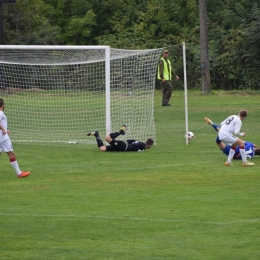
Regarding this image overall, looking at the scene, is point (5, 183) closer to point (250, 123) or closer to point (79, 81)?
point (79, 81)

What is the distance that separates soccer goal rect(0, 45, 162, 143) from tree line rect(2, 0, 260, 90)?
16240 millimetres

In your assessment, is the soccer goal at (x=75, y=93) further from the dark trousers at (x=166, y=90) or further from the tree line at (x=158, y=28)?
the tree line at (x=158, y=28)

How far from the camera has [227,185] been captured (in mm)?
15242

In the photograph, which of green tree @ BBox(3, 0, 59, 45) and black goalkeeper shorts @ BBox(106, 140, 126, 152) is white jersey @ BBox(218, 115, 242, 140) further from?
green tree @ BBox(3, 0, 59, 45)

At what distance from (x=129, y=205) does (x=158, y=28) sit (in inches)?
1507

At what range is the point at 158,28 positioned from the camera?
50.9 meters

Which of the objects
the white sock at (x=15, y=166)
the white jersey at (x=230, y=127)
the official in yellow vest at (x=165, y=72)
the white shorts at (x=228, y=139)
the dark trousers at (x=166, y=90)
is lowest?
the white sock at (x=15, y=166)

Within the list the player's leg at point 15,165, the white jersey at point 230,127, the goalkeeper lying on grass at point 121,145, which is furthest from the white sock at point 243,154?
the player's leg at point 15,165

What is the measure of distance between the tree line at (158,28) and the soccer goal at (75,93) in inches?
639

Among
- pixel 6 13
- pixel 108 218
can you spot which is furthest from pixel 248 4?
pixel 108 218

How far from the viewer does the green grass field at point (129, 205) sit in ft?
34.5

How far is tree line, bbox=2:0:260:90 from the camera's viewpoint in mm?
42406

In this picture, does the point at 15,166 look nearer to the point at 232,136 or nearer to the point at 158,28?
the point at 232,136

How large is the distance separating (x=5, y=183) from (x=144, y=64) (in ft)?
28.4
